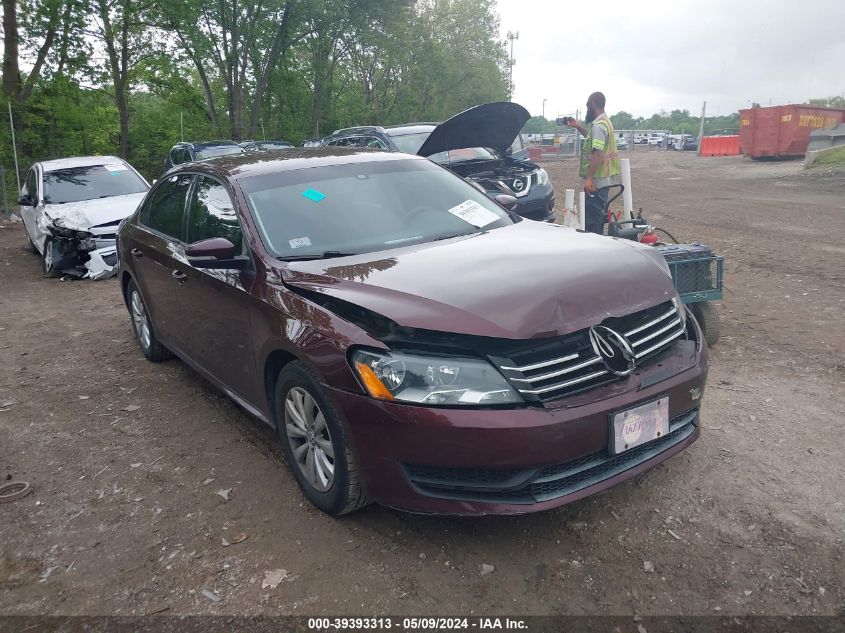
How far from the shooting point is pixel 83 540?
3.38m

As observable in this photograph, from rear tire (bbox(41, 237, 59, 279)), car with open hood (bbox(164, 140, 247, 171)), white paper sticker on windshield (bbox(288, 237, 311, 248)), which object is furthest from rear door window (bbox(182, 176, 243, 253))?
car with open hood (bbox(164, 140, 247, 171))

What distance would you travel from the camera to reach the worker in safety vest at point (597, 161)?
7.99 meters

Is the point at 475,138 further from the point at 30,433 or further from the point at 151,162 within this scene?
the point at 151,162

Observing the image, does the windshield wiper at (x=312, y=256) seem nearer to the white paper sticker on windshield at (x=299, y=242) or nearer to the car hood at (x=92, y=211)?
the white paper sticker on windshield at (x=299, y=242)

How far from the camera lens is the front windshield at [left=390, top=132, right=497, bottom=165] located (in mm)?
9656

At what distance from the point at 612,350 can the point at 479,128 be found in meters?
6.00

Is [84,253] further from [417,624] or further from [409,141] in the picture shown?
[417,624]

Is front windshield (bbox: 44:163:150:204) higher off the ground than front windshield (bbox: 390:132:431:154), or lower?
lower

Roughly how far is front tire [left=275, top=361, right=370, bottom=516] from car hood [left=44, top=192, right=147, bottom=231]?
312 inches

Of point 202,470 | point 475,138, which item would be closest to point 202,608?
point 202,470

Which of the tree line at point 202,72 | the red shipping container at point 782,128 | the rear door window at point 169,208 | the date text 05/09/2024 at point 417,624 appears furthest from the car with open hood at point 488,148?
the red shipping container at point 782,128

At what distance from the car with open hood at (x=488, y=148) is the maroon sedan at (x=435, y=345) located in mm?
3671

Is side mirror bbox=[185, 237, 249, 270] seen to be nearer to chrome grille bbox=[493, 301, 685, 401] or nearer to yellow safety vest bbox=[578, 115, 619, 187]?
chrome grille bbox=[493, 301, 685, 401]

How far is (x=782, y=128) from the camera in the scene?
1171 inches
